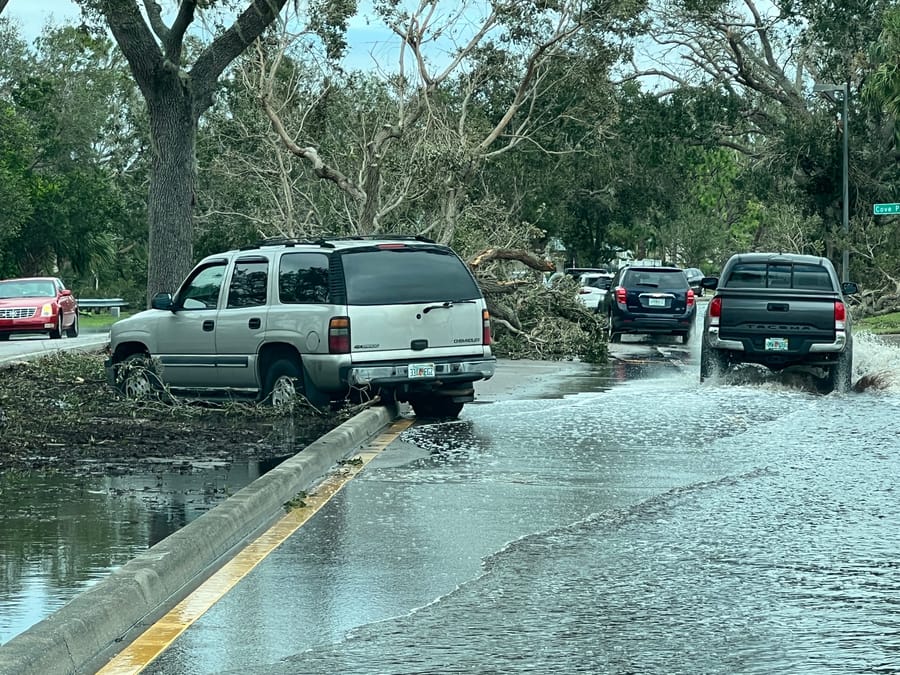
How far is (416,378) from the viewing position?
15.0 m

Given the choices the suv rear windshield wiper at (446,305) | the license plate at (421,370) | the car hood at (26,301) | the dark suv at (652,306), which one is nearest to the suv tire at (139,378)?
the license plate at (421,370)

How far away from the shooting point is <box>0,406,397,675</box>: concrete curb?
5.75 m

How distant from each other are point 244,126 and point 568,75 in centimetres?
943

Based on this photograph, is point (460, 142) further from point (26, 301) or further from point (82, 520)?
point (82, 520)

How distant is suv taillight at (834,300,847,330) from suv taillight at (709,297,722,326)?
1515 mm

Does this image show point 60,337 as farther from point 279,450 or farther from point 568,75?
point 279,450

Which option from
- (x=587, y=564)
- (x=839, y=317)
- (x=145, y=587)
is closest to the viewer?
(x=145, y=587)

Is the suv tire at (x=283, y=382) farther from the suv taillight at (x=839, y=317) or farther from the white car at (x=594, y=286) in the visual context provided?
the white car at (x=594, y=286)

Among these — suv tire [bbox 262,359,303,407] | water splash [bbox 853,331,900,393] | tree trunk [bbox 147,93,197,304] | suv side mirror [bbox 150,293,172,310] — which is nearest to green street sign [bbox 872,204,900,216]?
water splash [bbox 853,331,900,393]

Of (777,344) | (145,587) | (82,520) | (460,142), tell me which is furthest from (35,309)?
(145,587)

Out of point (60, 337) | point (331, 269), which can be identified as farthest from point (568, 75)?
point (331, 269)

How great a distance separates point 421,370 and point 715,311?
6251 mm

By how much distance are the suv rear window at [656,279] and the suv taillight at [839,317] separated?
1396cm

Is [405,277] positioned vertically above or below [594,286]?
below
